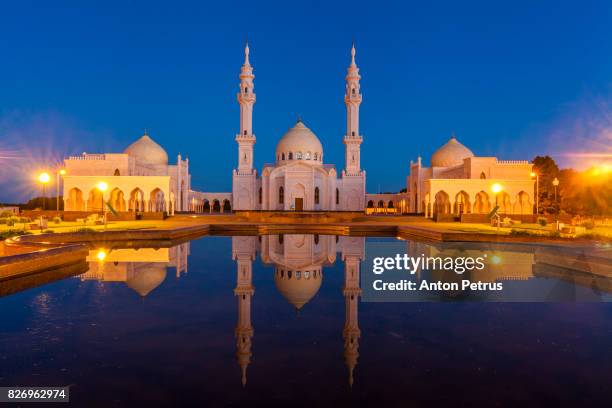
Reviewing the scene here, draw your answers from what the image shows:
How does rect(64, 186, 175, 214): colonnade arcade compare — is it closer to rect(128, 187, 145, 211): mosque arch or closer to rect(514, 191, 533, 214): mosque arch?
rect(128, 187, 145, 211): mosque arch

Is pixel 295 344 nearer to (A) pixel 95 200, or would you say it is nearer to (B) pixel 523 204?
(B) pixel 523 204

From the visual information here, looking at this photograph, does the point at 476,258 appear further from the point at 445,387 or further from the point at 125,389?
the point at 125,389

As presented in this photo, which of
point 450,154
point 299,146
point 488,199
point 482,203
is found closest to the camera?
point 488,199

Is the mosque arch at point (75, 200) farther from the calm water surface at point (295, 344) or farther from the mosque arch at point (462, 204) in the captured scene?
the mosque arch at point (462, 204)

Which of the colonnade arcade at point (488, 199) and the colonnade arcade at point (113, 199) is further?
the colonnade arcade at point (113, 199)

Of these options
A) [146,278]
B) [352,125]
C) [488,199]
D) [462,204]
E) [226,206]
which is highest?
[352,125]

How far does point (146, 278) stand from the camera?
9539mm

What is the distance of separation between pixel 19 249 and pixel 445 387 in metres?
11.6

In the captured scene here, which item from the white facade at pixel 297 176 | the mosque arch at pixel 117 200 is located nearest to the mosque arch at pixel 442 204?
the white facade at pixel 297 176

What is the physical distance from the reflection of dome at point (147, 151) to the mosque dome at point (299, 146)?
1157cm

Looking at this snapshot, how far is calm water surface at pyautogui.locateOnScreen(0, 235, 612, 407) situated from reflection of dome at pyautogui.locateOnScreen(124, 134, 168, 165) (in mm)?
36360

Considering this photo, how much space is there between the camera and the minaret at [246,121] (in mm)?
44125

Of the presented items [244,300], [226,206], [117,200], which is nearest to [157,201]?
[117,200]

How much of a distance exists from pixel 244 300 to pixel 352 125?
126 ft
